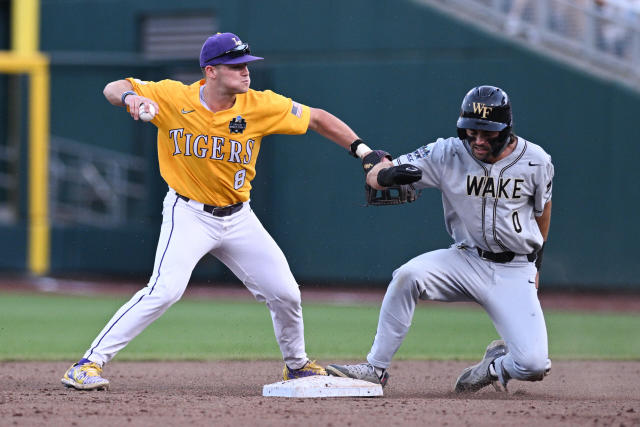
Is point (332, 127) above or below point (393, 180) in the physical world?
above

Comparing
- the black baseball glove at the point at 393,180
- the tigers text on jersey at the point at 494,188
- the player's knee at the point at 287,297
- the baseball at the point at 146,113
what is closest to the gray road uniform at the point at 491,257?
the tigers text on jersey at the point at 494,188

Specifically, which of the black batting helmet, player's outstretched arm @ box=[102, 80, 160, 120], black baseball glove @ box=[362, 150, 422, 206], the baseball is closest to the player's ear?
player's outstretched arm @ box=[102, 80, 160, 120]

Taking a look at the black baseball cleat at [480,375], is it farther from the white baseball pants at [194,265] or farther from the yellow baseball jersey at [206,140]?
the yellow baseball jersey at [206,140]

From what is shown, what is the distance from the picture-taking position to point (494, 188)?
5.42 m

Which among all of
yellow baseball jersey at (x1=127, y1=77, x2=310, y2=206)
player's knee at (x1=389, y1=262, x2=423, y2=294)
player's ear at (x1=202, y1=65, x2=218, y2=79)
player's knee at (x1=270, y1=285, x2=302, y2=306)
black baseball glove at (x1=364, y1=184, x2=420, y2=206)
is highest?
player's ear at (x1=202, y1=65, x2=218, y2=79)

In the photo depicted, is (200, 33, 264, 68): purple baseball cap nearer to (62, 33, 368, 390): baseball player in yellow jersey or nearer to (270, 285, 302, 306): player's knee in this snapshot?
(62, 33, 368, 390): baseball player in yellow jersey

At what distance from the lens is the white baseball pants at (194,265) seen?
17.6 feet

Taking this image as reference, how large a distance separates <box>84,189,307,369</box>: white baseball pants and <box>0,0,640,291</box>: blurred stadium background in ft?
24.9

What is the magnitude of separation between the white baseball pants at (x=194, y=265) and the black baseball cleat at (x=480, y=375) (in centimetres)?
95

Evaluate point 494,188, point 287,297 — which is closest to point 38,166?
point 287,297

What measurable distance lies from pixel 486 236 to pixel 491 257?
17 cm

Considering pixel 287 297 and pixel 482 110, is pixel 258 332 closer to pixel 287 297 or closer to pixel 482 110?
pixel 287 297

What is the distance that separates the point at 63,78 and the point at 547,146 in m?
8.55

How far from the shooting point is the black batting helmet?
533 cm
